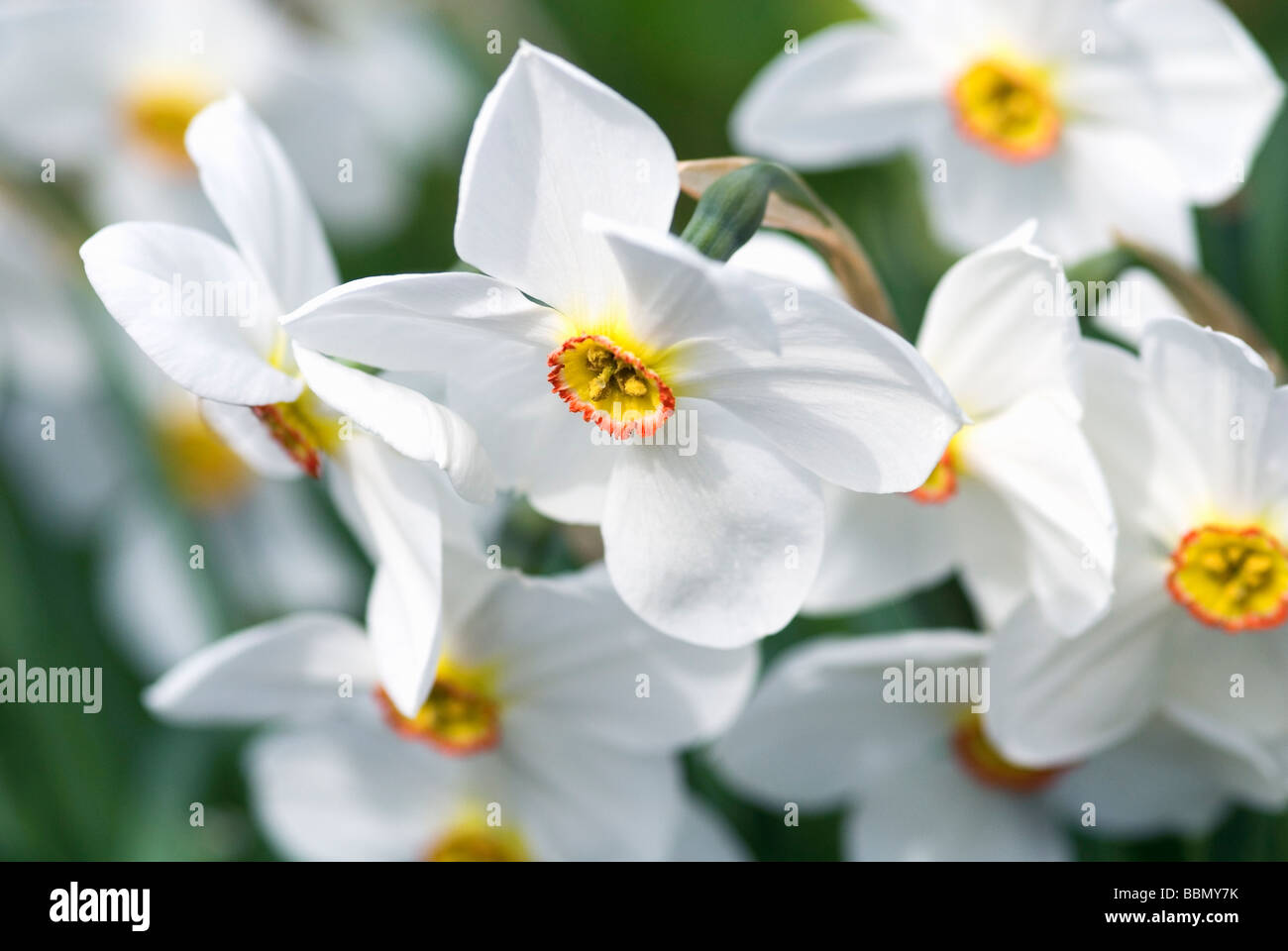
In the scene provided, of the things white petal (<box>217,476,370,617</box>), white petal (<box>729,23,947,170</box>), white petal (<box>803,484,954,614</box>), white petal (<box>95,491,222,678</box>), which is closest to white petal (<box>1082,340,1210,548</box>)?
white petal (<box>803,484,954,614</box>)

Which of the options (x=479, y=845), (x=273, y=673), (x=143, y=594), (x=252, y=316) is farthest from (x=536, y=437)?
(x=143, y=594)

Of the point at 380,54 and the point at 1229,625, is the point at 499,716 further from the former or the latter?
the point at 380,54

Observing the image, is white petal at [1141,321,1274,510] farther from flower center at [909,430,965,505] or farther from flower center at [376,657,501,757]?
flower center at [376,657,501,757]

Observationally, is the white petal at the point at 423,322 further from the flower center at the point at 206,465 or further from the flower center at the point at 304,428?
the flower center at the point at 206,465

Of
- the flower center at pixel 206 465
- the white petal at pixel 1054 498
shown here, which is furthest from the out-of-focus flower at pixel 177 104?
the white petal at pixel 1054 498
